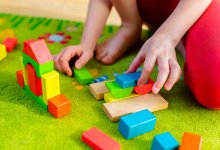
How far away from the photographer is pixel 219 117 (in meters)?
0.77

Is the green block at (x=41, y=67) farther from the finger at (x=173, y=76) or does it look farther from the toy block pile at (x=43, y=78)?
the finger at (x=173, y=76)

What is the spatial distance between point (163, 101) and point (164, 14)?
1.08 ft

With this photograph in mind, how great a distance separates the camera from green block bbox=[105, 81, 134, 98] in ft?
2.49

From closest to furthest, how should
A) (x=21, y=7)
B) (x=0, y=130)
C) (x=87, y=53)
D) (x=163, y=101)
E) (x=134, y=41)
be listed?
1. (x=0, y=130)
2. (x=163, y=101)
3. (x=87, y=53)
4. (x=134, y=41)
5. (x=21, y=7)

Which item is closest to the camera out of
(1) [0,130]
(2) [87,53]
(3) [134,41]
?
(1) [0,130]

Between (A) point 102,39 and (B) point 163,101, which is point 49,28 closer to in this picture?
(A) point 102,39

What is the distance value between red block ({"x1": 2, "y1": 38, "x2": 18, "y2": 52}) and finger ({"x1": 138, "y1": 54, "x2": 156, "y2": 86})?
0.51 meters

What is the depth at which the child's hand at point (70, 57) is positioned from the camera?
89cm

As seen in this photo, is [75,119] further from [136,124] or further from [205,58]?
[205,58]

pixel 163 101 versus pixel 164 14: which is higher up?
pixel 164 14

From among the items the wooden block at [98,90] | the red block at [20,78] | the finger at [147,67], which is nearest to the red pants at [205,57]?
the finger at [147,67]

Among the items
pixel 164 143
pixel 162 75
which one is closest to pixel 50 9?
pixel 162 75

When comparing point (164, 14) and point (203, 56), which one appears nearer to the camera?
point (203, 56)

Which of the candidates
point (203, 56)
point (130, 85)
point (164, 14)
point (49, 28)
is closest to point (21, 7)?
point (49, 28)
